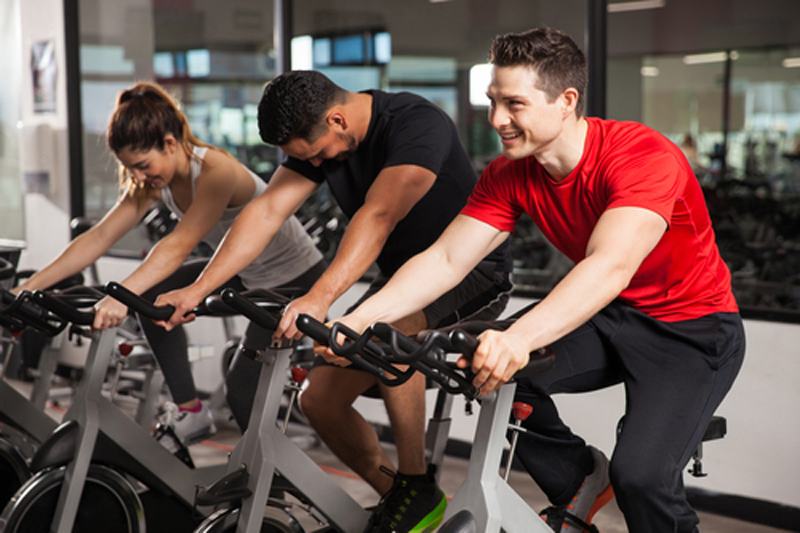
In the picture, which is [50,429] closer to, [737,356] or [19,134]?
[737,356]

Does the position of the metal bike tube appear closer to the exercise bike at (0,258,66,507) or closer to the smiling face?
the smiling face

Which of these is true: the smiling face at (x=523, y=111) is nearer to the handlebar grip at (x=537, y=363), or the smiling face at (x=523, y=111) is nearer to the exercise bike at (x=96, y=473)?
the handlebar grip at (x=537, y=363)

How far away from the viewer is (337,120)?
1987 mm

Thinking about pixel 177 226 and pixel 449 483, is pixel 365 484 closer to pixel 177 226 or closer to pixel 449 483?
pixel 449 483

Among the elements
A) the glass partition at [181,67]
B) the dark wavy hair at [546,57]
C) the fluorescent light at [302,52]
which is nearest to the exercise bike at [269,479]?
the dark wavy hair at [546,57]

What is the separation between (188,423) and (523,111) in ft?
5.93

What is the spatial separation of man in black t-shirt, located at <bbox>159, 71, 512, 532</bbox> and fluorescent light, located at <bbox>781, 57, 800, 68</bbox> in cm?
879

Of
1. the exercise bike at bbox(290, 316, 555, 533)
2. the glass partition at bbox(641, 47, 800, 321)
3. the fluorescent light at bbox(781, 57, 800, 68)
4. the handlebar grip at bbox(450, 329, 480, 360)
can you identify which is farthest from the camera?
the fluorescent light at bbox(781, 57, 800, 68)

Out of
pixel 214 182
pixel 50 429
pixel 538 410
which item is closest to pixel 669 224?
pixel 538 410

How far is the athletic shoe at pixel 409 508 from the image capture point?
6.71ft

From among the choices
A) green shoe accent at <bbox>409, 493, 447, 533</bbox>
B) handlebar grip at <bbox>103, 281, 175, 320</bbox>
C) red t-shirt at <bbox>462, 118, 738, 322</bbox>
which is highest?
red t-shirt at <bbox>462, 118, 738, 322</bbox>

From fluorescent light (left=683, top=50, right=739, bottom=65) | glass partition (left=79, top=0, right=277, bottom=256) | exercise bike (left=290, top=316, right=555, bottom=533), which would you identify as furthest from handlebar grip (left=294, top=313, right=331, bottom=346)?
fluorescent light (left=683, top=50, right=739, bottom=65)

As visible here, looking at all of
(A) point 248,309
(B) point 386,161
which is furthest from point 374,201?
(A) point 248,309

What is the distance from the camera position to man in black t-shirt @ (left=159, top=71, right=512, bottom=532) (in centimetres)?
190
